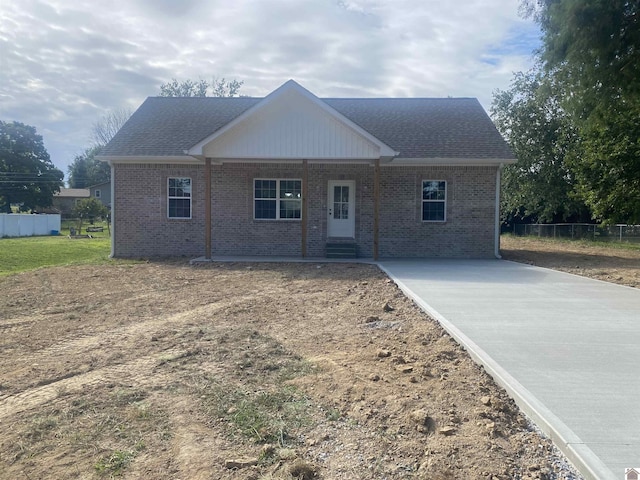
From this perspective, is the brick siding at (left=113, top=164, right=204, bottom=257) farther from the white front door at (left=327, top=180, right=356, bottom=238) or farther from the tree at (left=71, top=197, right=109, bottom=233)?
the tree at (left=71, top=197, right=109, bottom=233)

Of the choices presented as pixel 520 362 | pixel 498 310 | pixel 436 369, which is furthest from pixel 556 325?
pixel 436 369

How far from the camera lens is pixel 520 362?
5250mm

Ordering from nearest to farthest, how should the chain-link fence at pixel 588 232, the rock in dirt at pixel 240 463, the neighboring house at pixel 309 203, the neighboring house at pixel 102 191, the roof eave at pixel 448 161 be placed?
the rock in dirt at pixel 240 463 < the roof eave at pixel 448 161 < the neighboring house at pixel 309 203 < the chain-link fence at pixel 588 232 < the neighboring house at pixel 102 191

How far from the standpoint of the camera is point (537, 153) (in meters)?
32.9

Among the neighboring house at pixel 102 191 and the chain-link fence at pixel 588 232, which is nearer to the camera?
the chain-link fence at pixel 588 232

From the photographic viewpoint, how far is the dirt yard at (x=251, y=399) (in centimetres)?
331

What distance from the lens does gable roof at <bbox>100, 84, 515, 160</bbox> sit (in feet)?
54.7

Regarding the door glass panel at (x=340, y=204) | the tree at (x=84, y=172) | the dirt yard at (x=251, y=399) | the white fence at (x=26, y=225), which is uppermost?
the tree at (x=84, y=172)

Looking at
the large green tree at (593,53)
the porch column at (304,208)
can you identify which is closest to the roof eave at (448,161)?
the large green tree at (593,53)

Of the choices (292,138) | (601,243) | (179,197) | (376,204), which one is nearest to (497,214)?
(376,204)

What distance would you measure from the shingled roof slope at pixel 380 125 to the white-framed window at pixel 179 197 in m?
1.03

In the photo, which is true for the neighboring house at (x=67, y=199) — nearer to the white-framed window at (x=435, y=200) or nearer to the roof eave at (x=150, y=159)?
the roof eave at (x=150, y=159)

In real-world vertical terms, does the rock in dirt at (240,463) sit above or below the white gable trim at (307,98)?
below

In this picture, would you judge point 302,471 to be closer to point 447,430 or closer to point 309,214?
point 447,430
